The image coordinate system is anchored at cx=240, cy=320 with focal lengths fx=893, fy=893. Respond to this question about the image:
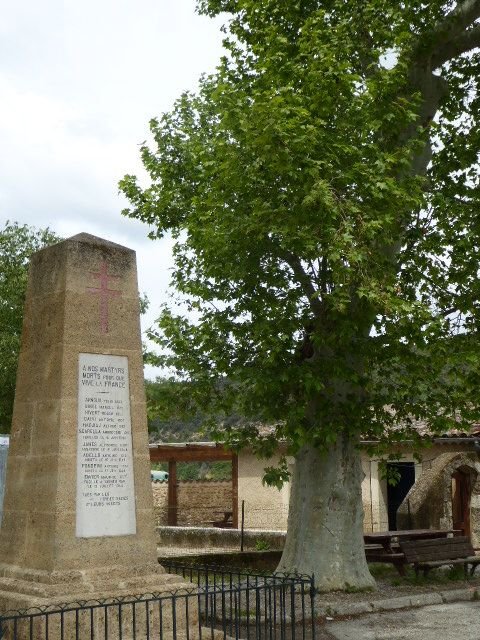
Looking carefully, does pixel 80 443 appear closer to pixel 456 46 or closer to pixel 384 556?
pixel 384 556

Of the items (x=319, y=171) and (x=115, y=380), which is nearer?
(x=115, y=380)

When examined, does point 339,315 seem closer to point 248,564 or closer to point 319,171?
point 319,171

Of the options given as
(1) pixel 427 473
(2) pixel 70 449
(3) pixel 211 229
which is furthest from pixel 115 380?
(1) pixel 427 473

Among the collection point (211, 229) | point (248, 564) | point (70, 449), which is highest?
point (211, 229)

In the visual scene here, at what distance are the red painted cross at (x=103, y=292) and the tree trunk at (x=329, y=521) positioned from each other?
5.90 metres

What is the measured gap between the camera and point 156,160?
17562 millimetres

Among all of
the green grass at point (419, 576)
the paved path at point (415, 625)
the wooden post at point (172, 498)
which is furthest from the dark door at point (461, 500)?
the wooden post at point (172, 498)

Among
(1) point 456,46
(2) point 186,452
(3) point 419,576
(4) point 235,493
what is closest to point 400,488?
(4) point 235,493

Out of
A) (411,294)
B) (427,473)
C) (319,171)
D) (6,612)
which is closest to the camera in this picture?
(6,612)

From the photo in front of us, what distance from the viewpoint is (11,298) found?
26.8 meters

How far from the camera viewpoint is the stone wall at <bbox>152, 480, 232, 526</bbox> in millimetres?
31406

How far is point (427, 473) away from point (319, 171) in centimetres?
962

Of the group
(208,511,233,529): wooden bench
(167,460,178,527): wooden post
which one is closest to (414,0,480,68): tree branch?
(208,511,233,529): wooden bench

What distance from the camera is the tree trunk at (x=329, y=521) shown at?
13.8 metres
